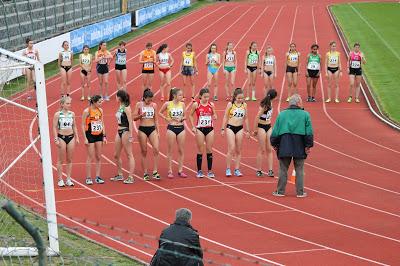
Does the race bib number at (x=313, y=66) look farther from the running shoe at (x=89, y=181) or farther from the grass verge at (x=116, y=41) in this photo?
the running shoe at (x=89, y=181)

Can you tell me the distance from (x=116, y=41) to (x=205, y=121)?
Answer: 77.4ft

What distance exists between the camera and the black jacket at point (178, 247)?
898 centimetres

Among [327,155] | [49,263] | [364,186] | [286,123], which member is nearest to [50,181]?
[49,263]

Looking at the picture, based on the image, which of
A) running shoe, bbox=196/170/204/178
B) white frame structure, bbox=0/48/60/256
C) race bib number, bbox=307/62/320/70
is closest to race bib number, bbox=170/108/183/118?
running shoe, bbox=196/170/204/178

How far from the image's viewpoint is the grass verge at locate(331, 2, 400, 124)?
2688cm

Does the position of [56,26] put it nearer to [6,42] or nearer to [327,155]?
[6,42]

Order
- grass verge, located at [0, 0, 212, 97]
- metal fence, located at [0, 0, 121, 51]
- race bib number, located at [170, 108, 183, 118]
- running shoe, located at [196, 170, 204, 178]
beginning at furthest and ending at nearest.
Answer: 1. metal fence, located at [0, 0, 121, 51]
2. grass verge, located at [0, 0, 212, 97]
3. running shoe, located at [196, 170, 204, 178]
4. race bib number, located at [170, 108, 183, 118]

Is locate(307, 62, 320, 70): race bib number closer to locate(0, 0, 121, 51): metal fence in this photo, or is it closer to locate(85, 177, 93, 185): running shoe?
locate(85, 177, 93, 185): running shoe

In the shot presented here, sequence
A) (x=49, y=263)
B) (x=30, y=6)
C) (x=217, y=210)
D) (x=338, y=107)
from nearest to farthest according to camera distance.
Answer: (x=49, y=263), (x=217, y=210), (x=338, y=107), (x=30, y=6)

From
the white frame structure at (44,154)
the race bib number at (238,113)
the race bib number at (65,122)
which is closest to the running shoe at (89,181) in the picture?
the race bib number at (65,122)

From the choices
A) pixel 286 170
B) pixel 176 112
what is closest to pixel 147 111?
pixel 176 112

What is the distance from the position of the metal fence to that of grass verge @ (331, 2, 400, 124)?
38.8ft

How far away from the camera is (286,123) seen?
1550cm

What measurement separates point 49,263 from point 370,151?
1004 cm
